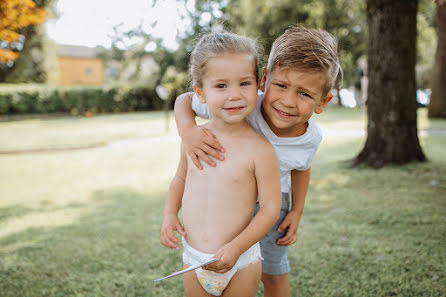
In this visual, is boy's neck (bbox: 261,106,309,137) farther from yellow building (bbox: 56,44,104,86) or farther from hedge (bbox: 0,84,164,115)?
yellow building (bbox: 56,44,104,86)

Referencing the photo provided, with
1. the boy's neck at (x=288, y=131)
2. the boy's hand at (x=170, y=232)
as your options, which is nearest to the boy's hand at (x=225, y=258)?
the boy's hand at (x=170, y=232)

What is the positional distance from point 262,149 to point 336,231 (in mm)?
2117

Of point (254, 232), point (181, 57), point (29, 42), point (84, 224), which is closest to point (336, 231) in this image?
point (254, 232)

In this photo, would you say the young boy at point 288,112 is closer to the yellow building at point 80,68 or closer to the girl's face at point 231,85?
the girl's face at point 231,85

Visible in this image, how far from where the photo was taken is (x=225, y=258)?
1.40 metres

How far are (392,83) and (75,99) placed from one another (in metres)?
20.3

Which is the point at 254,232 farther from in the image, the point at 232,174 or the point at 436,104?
the point at 436,104

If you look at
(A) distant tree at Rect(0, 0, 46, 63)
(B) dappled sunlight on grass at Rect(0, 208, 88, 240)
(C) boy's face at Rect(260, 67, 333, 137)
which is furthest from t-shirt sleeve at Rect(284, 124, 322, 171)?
(A) distant tree at Rect(0, 0, 46, 63)

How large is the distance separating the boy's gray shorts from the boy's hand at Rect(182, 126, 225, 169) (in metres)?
0.57

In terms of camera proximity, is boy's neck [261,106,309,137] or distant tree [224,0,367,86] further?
distant tree [224,0,367,86]

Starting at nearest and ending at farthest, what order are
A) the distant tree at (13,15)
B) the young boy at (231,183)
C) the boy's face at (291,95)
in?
the young boy at (231,183) → the boy's face at (291,95) → the distant tree at (13,15)

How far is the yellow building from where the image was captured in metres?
49.2

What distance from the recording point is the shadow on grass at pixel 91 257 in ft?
8.17

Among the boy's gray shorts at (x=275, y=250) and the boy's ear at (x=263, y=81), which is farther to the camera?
the boy's gray shorts at (x=275, y=250)
